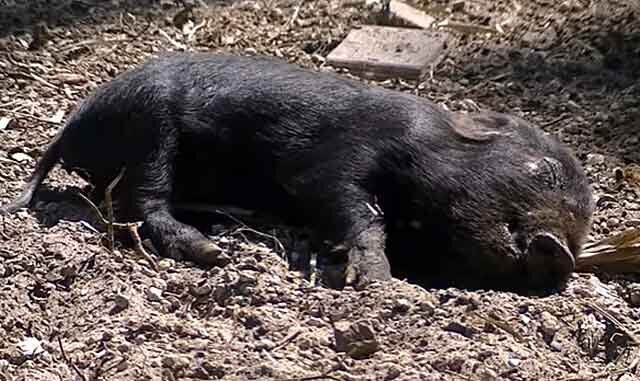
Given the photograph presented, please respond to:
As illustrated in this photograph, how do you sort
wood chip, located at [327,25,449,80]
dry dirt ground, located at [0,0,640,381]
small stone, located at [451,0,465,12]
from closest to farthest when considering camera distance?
dry dirt ground, located at [0,0,640,381]
wood chip, located at [327,25,449,80]
small stone, located at [451,0,465,12]

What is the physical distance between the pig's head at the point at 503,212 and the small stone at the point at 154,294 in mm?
818

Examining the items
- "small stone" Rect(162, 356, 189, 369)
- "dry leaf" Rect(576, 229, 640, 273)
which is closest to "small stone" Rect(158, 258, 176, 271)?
"small stone" Rect(162, 356, 189, 369)

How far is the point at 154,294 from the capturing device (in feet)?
12.9

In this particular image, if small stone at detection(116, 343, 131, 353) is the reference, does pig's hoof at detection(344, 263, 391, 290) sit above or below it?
above

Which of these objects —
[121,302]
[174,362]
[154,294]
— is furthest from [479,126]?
[174,362]

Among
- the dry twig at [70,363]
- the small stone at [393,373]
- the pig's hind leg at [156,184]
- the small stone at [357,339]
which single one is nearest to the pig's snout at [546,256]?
the small stone at [357,339]

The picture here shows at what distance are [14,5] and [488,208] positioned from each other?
3.10 meters

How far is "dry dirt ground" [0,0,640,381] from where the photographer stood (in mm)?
3529

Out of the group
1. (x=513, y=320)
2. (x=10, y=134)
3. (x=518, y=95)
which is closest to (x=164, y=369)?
(x=513, y=320)

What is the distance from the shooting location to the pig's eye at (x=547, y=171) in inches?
166

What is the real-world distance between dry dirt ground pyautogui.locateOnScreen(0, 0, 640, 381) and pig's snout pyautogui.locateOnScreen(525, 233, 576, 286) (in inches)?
3.3

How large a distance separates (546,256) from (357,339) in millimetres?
842

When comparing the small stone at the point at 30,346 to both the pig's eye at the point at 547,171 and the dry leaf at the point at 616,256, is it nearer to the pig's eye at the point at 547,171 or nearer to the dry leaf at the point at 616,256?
the pig's eye at the point at 547,171

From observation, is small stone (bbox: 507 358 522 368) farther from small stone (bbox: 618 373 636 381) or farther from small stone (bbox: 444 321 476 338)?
small stone (bbox: 618 373 636 381)
